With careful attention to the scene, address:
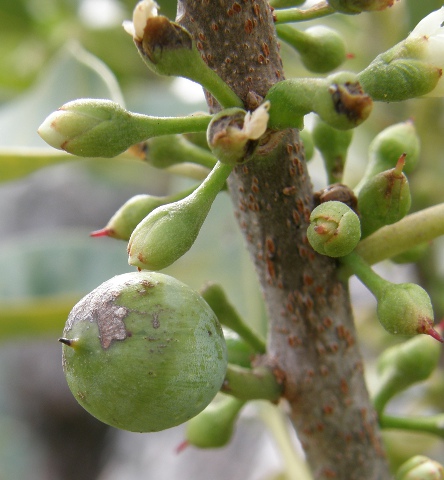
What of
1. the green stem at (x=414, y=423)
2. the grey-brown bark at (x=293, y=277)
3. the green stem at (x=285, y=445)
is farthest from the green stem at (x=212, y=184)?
the green stem at (x=285, y=445)

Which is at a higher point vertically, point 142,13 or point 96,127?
point 142,13

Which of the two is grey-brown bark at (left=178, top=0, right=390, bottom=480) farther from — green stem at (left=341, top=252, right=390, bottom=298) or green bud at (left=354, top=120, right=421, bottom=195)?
green bud at (left=354, top=120, right=421, bottom=195)

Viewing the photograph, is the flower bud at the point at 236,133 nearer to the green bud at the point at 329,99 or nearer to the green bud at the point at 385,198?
the green bud at the point at 329,99

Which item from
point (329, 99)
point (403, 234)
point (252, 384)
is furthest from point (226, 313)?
point (329, 99)

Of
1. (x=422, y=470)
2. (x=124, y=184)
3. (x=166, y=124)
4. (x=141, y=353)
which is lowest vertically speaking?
(x=422, y=470)

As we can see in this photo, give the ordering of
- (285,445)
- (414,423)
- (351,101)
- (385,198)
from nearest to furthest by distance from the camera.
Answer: (351,101) → (385,198) → (414,423) → (285,445)

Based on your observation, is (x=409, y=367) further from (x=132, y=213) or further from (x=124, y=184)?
(x=124, y=184)

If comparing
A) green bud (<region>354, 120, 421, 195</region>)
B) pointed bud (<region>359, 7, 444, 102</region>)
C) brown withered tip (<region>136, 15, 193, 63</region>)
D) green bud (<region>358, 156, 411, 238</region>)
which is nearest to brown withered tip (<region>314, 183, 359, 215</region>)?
green bud (<region>358, 156, 411, 238</region>)
